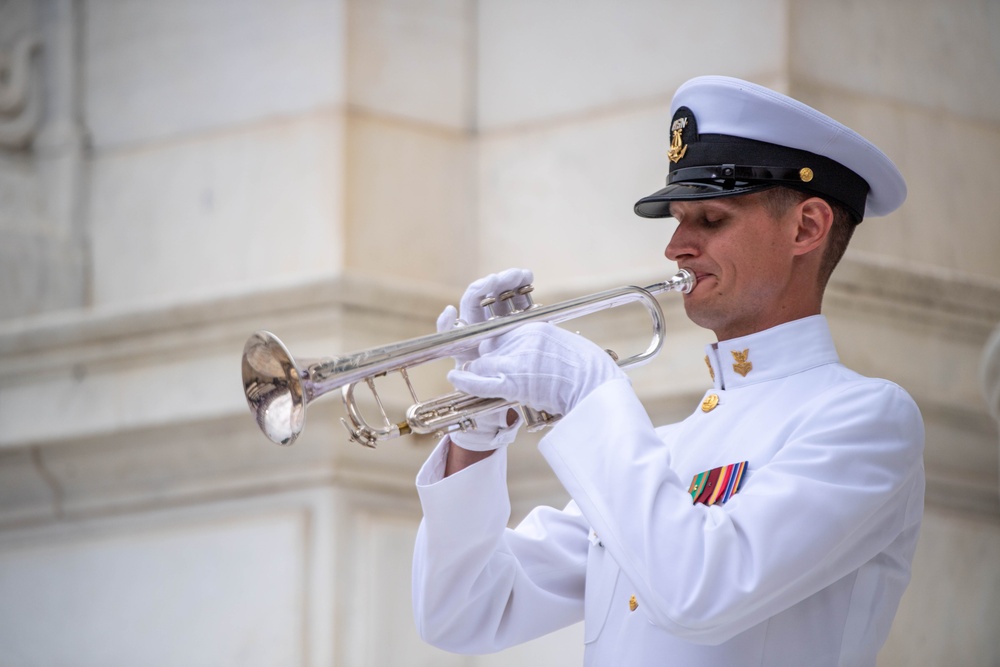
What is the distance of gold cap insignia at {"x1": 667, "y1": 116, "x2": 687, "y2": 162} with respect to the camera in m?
2.68

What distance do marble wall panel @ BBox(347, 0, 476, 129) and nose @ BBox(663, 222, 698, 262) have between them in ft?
7.50

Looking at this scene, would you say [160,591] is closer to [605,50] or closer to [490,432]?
[605,50]

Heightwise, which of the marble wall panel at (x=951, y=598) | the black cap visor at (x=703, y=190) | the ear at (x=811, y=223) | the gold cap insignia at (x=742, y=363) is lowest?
the marble wall panel at (x=951, y=598)

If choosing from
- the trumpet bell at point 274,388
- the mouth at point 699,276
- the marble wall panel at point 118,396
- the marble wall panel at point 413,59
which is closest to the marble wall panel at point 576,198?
the marble wall panel at point 413,59

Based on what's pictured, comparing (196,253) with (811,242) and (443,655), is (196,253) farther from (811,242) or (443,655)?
(811,242)

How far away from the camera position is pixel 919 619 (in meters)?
4.29

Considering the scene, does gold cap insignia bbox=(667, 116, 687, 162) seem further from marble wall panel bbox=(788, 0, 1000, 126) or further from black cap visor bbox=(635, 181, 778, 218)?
marble wall panel bbox=(788, 0, 1000, 126)

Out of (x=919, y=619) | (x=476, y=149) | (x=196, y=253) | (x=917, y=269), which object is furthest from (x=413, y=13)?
(x=919, y=619)

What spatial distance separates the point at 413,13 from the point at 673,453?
2625 millimetres

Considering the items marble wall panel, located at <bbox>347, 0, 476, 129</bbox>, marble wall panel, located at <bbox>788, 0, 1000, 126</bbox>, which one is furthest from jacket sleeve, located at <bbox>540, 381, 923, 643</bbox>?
marble wall panel, located at <bbox>347, 0, 476, 129</bbox>

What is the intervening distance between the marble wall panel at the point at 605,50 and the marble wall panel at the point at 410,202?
0.20 metres

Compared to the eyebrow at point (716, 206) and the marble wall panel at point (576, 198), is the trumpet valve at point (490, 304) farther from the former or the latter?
the marble wall panel at point (576, 198)

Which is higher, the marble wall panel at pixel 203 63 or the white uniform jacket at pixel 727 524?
the marble wall panel at pixel 203 63

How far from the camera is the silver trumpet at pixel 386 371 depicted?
2.54 metres
